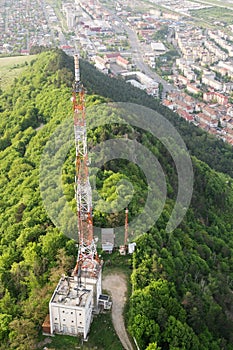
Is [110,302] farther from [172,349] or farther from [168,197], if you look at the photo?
[168,197]

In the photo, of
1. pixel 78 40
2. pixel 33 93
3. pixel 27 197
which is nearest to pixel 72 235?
pixel 27 197

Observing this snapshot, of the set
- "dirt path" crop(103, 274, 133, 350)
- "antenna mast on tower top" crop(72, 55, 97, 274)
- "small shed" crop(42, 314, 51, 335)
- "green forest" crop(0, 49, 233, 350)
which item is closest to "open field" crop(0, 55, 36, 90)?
"green forest" crop(0, 49, 233, 350)

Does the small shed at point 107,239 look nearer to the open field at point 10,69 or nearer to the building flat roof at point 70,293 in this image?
the building flat roof at point 70,293

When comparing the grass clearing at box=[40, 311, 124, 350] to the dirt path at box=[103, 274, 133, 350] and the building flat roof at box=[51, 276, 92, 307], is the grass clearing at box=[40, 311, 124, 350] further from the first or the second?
the building flat roof at box=[51, 276, 92, 307]

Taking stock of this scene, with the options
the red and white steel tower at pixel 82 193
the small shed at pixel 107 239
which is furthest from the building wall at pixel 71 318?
the small shed at pixel 107 239

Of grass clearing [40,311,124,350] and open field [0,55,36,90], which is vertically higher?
open field [0,55,36,90]

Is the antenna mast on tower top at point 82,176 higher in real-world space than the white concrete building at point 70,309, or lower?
higher
